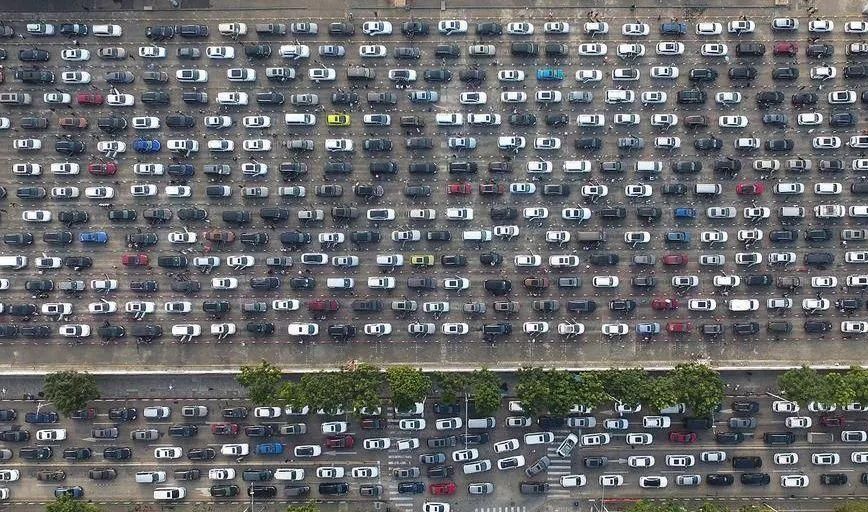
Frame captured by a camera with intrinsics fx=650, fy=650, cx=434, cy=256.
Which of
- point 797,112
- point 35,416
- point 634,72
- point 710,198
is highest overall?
point 634,72

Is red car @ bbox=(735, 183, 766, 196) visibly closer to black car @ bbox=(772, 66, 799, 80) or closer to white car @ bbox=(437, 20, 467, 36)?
black car @ bbox=(772, 66, 799, 80)

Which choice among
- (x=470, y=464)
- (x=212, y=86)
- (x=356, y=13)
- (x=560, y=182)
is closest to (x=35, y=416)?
(x=212, y=86)

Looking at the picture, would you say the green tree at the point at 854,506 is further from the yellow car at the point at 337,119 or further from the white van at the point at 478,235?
the yellow car at the point at 337,119

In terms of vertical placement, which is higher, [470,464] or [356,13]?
[356,13]

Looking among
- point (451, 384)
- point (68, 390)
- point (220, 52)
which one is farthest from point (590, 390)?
point (68, 390)

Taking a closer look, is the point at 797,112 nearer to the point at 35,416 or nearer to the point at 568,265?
the point at 568,265

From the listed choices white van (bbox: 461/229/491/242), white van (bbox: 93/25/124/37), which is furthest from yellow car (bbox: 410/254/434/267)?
white van (bbox: 93/25/124/37)

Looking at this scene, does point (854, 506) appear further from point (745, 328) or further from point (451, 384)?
point (451, 384)
